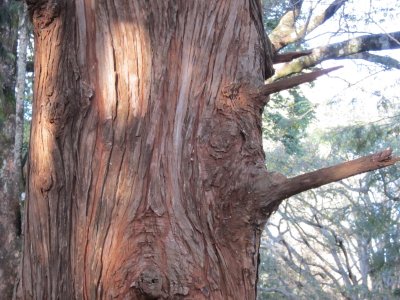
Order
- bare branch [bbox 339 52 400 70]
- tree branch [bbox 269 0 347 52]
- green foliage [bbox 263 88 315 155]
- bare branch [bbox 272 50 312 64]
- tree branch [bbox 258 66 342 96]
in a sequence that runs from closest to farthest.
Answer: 1. tree branch [bbox 258 66 342 96]
2. bare branch [bbox 272 50 312 64]
3. tree branch [bbox 269 0 347 52]
4. bare branch [bbox 339 52 400 70]
5. green foliage [bbox 263 88 315 155]

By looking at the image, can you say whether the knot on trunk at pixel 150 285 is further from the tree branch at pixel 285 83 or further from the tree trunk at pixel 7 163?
the tree trunk at pixel 7 163

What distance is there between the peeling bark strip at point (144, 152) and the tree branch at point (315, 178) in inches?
0.8

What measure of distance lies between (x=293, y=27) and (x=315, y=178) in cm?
530

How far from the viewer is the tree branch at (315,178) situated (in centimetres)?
214

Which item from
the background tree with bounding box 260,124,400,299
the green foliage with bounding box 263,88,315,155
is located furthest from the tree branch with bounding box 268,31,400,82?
the background tree with bounding box 260,124,400,299

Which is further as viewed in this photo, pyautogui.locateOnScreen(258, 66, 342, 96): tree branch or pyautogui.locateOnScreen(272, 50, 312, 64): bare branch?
pyautogui.locateOnScreen(272, 50, 312, 64): bare branch

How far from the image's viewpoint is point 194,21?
99.8 inches

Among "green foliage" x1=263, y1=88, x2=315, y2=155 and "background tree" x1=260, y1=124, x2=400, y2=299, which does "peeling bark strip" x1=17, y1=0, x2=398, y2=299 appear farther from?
"background tree" x1=260, y1=124, x2=400, y2=299

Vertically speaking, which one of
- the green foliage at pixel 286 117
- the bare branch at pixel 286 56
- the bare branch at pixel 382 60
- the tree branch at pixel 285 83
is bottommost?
the tree branch at pixel 285 83

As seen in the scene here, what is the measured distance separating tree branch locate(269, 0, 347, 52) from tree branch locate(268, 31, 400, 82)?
29cm

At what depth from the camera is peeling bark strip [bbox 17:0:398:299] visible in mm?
2232

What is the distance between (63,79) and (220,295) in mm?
986

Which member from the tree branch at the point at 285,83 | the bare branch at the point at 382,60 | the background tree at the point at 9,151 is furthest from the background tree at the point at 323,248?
the tree branch at the point at 285,83

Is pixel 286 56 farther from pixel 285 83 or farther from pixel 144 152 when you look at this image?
pixel 144 152
